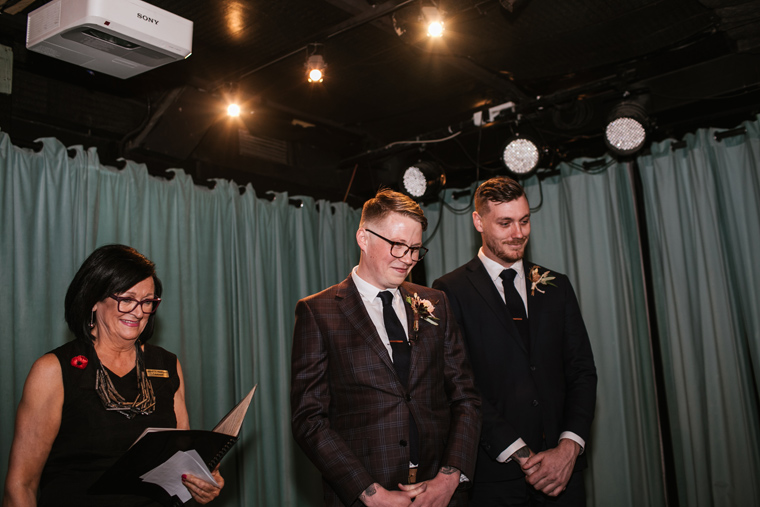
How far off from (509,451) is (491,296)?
0.68m

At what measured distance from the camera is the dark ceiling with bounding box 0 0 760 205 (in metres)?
3.45

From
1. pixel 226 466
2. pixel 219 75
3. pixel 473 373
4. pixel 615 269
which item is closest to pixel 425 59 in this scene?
pixel 219 75

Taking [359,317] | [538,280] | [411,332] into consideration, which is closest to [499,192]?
[538,280]

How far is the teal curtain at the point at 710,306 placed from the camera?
3799 millimetres

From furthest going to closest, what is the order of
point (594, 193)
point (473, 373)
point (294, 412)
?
point (594, 193) → point (473, 373) → point (294, 412)

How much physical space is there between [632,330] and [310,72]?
2854 mm

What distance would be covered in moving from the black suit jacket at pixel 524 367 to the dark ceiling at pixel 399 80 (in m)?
1.48

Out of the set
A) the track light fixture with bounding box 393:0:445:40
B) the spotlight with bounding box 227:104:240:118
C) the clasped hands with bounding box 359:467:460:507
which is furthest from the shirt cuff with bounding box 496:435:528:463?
the spotlight with bounding box 227:104:240:118

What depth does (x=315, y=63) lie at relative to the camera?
11.5 feet

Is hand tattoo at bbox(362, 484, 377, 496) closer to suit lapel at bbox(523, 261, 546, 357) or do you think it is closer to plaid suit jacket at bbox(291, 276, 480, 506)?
plaid suit jacket at bbox(291, 276, 480, 506)

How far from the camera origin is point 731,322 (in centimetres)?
388

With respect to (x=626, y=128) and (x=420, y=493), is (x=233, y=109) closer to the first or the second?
(x=626, y=128)

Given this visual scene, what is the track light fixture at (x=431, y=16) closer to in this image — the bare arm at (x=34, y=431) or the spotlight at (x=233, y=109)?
the spotlight at (x=233, y=109)

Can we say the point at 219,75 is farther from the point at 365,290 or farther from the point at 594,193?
the point at 594,193
